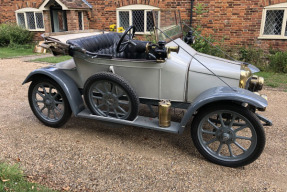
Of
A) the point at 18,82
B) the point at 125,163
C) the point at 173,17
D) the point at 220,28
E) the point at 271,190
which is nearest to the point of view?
the point at 271,190

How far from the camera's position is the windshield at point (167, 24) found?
319cm

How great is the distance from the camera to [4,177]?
259cm

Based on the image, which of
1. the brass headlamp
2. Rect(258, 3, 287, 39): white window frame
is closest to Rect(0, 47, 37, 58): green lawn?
Rect(258, 3, 287, 39): white window frame

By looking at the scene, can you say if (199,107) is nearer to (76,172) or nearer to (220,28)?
(76,172)

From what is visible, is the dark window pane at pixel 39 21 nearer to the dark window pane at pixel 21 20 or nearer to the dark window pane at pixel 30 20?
the dark window pane at pixel 30 20

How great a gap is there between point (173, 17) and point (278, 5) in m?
5.61

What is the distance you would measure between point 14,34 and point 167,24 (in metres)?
10.7

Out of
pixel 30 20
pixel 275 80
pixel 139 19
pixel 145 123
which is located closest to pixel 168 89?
pixel 145 123

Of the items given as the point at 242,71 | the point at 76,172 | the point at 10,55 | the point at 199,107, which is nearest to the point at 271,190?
the point at 199,107

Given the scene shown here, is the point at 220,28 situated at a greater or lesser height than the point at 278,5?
lesser

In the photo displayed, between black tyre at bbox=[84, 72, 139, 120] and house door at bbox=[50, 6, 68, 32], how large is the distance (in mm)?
9805

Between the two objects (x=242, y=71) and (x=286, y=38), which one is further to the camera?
(x=286, y=38)

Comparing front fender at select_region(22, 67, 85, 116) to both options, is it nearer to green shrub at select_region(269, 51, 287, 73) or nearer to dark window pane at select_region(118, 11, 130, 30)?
green shrub at select_region(269, 51, 287, 73)

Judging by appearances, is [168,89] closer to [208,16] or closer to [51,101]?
[51,101]
